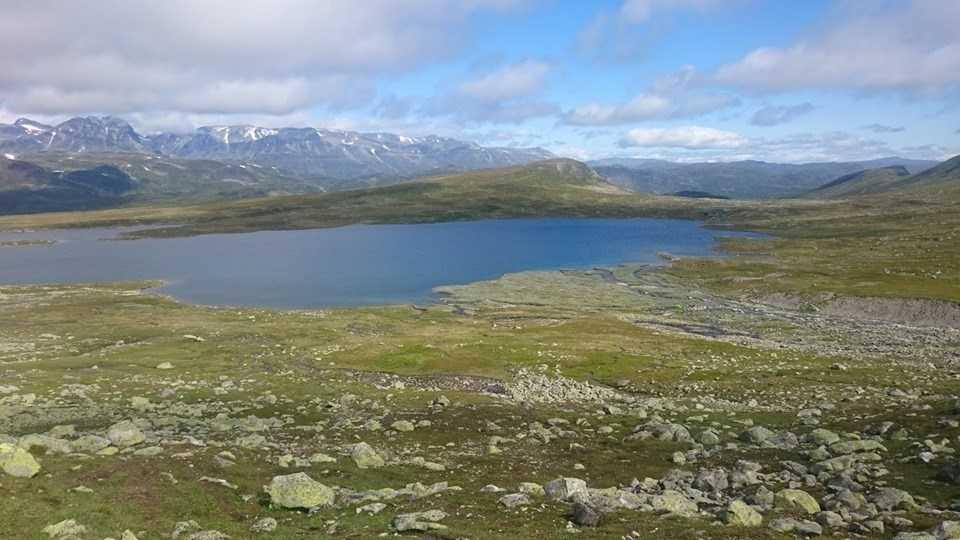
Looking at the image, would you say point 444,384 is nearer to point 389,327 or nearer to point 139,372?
point 139,372

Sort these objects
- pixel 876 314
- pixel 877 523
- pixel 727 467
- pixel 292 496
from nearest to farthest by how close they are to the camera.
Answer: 1. pixel 877 523
2. pixel 292 496
3. pixel 727 467
4. pixel 876 314

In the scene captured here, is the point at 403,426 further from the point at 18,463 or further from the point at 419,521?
the point at 18,463

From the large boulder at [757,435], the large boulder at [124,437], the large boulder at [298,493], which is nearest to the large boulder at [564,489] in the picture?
the large boulder at [298,493]

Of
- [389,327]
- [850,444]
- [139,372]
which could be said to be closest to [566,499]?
[850,444]

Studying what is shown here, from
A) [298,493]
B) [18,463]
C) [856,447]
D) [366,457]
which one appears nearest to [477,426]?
[366,457]

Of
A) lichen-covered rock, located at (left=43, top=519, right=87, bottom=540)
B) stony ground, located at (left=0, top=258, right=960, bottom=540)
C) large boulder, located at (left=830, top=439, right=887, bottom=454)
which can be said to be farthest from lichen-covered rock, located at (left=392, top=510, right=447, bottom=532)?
large boulder, located at (left=830, top=439, right=887, bottom=454)

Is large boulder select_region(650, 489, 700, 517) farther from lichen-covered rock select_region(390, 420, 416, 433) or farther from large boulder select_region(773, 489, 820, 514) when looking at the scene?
lichen-covered rock select_region(390, 420, 416, 433)

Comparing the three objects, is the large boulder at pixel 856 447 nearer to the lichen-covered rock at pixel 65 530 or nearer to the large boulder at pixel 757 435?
the large boulder at pixel 757 435
